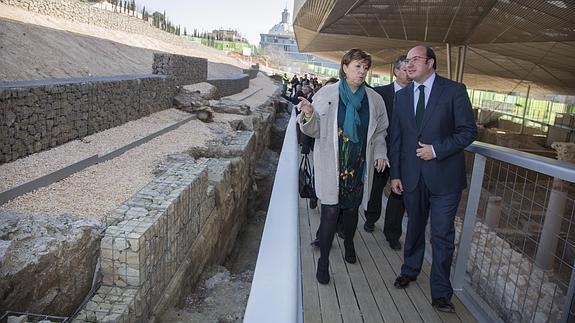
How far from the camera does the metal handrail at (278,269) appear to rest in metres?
0.97

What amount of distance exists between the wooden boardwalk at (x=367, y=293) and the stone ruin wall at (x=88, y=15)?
19177 mm

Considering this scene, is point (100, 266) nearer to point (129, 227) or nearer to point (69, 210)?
point (129, 227)

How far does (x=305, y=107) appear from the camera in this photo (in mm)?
3027

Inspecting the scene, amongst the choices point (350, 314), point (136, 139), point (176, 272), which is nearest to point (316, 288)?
point (350, 314)

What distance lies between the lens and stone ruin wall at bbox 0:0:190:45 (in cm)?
1964

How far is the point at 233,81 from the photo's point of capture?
23766mm

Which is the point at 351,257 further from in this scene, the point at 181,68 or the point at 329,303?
the point at 181,68

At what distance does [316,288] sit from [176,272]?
7.16 ft

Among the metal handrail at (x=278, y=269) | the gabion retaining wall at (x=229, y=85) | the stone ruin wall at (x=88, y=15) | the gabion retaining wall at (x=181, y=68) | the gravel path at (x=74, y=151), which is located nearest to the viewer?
the metal handrail at (x=278, y=269)

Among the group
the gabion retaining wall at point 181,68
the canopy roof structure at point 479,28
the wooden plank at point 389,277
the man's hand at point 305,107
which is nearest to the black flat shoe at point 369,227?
the wooden plank at point 389,277

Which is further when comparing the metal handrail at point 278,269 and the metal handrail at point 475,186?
the metal handrail at point 475,186

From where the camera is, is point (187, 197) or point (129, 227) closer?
point (129, 227)

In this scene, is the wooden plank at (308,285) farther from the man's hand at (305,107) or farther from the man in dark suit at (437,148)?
the man's hand at (305,107)

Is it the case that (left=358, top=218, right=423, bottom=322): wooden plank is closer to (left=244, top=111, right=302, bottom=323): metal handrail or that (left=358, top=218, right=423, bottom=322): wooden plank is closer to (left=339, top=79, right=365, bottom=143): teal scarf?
(left=339, top=79, right=365, bottom=143): teal scarf
